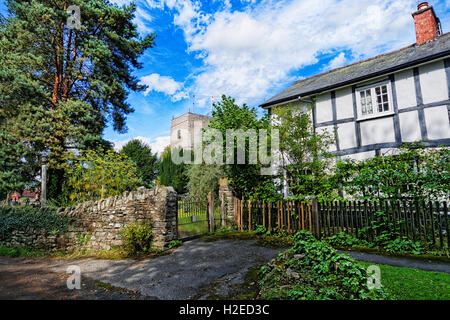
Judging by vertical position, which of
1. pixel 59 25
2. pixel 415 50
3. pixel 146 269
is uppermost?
pixel 59 25

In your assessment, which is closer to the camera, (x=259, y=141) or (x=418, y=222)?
(x=418, y=222)

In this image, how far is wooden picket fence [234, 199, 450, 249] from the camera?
19.8 ft

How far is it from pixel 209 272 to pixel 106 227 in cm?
435

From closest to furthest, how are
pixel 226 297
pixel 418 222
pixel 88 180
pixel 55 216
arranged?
1. pixel 226 297
2. pixel 418 222
3. pixel 55 216
4. pixel 88 180

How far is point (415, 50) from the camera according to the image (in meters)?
11.4

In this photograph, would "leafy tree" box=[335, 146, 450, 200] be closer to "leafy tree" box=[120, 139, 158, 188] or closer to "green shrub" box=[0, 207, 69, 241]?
"green shrub" box=[0, 207, 69, 241]

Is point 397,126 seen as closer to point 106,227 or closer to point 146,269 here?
point 146,269

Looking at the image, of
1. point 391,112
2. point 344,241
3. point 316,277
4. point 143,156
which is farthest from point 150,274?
point 143,156

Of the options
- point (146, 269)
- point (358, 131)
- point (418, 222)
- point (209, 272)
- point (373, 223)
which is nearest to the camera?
point (209, 272)

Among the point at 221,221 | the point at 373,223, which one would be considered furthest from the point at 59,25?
the point at 373,223

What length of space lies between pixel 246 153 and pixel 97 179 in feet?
21.7

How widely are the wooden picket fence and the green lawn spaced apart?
6.54 feet

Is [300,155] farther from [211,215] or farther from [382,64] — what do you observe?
[382,64]

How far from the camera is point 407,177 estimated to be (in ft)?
21.7
